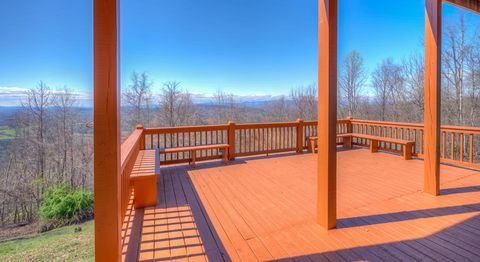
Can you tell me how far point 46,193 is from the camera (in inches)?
286

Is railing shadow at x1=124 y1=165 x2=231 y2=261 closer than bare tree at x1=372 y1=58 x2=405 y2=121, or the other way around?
railing shadow at x1=124 y1=165 x2=231 y2=261

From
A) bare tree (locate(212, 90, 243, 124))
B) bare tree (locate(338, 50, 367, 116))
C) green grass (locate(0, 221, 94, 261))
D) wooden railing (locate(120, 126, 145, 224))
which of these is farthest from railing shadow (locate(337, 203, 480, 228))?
bare tree (locate(212, 90, 243, 124))

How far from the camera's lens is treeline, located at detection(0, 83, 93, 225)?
6738 millimetres

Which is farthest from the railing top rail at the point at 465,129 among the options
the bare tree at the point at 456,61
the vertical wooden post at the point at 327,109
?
the bare tree at the point at 456,61

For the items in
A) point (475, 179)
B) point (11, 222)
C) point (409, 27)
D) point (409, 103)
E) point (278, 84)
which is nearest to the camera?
point (475, 179)

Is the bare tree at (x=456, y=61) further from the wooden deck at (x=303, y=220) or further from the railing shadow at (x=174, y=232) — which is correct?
the railing shadow at (x=174, y=232)

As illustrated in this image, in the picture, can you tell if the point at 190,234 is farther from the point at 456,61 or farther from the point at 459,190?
the point at 456,61

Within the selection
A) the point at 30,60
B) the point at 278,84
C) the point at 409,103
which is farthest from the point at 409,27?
the point at 30,60

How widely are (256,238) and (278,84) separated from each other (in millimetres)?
15795

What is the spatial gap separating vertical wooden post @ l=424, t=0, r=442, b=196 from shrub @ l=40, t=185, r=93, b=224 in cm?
807

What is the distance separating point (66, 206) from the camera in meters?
6.70

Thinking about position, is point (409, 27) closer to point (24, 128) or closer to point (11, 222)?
point (24, 128)

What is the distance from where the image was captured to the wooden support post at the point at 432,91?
2894 millimetres

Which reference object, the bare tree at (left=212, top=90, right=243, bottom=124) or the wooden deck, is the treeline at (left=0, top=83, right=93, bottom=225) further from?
the bare tree at (left=212, top=90, right=243, bottom=124)
